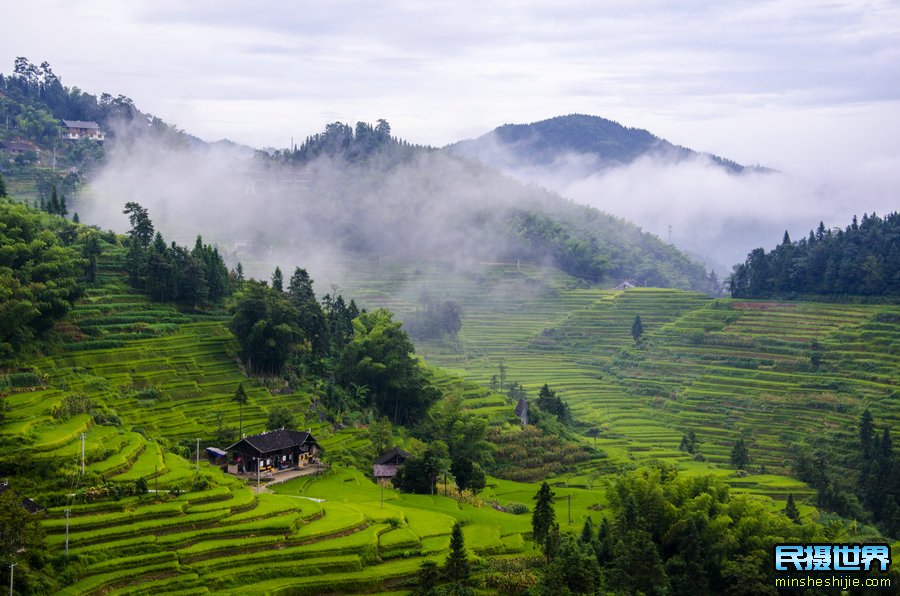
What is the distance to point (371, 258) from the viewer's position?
351 feet

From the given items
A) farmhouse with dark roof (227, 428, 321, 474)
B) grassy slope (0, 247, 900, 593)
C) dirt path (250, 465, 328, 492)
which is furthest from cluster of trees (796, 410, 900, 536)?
farmhouse with dark roof (227, 428, 321, 474)

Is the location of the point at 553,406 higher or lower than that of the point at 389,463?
lower

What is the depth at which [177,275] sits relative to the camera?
52562mm

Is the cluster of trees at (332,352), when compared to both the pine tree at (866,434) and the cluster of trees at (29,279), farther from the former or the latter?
the pine tree at (866,434)

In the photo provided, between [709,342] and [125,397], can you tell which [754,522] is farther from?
[709,342]

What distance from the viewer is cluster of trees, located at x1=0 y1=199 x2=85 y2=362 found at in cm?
4097

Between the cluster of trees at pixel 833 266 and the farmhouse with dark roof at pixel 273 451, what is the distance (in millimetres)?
50704

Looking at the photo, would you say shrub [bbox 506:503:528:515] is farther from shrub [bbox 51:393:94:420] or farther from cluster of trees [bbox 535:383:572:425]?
cluster of trees [bbox 535:383:572:425]

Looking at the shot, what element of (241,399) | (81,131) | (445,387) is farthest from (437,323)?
(81,131)

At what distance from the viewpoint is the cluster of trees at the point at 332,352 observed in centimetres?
4916

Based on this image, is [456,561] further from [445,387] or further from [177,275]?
[445,387]

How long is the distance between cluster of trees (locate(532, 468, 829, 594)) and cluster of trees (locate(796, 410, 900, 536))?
47.7 ft

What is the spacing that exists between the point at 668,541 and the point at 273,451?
659 inches

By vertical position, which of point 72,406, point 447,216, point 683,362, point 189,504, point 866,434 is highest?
point 447,216
